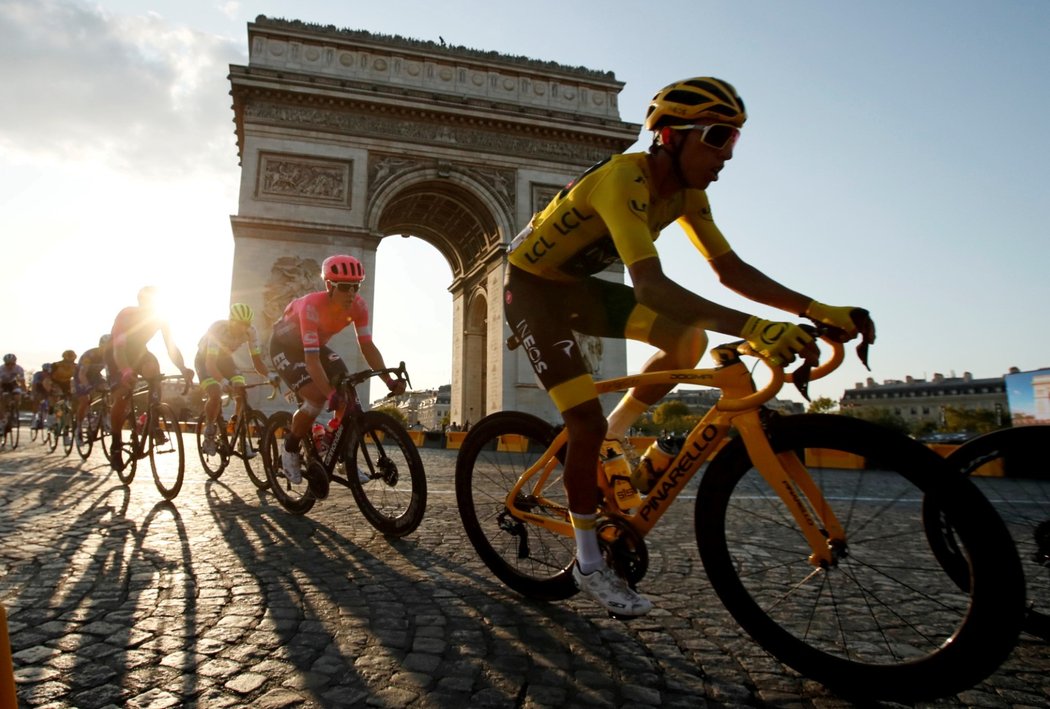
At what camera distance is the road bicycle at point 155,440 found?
5.10m

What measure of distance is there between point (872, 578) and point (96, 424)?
8.13m

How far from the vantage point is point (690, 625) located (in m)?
2.28

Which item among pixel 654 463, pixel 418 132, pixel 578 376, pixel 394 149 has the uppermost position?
pixel 418 132

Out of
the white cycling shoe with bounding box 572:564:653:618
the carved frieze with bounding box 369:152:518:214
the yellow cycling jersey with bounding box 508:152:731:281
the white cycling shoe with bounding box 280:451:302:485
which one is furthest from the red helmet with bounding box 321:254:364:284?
the carved frieze with bounding box 369:152:518:214

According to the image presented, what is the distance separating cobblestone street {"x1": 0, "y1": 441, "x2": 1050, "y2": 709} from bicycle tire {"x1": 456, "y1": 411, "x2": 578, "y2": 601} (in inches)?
3.6

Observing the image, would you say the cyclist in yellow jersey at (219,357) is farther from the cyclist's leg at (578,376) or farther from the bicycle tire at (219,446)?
the cyclist's leg at (578,376)

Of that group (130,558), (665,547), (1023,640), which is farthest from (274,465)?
(1023,640)

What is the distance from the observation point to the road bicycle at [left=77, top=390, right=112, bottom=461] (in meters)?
7.18

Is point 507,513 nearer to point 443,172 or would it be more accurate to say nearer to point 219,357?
point 219,357

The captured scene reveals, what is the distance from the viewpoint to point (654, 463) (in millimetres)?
2291

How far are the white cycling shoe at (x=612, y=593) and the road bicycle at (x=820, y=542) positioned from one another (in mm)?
67

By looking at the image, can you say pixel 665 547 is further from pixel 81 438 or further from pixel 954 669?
pixel 81 438

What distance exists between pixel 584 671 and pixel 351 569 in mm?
1458

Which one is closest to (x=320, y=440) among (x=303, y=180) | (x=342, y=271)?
(x=342, y=271)
